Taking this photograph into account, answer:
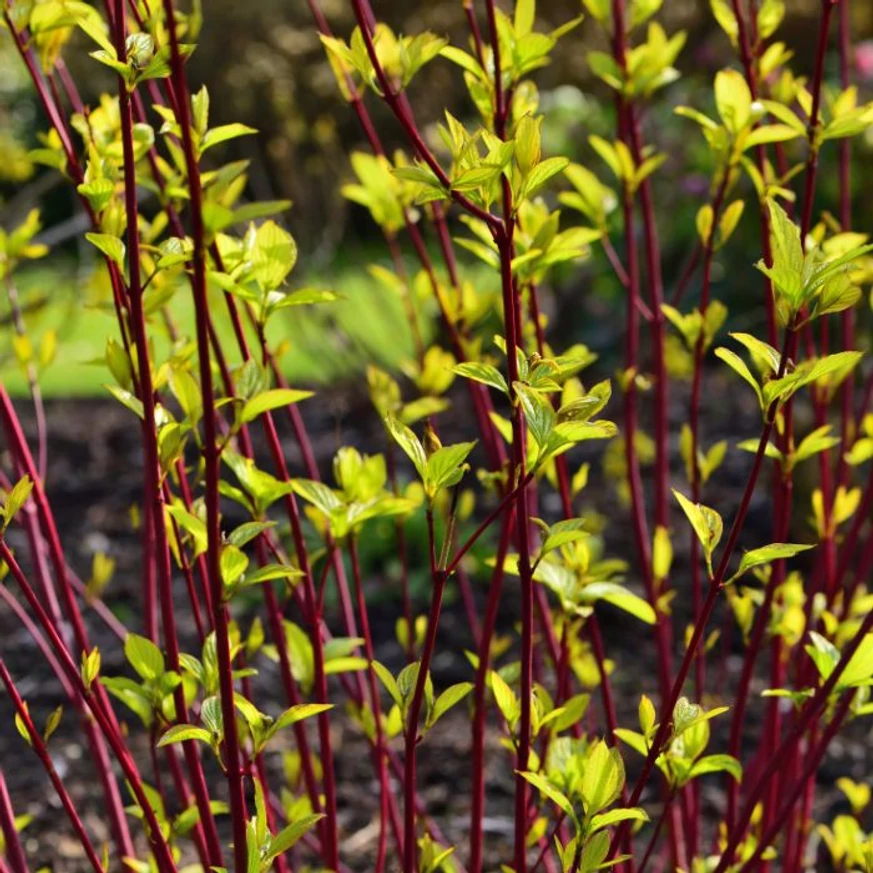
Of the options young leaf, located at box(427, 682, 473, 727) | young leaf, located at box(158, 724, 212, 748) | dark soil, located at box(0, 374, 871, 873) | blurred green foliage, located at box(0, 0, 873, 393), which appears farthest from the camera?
blurred green foliage, located at box(0, 0, 873, 393)

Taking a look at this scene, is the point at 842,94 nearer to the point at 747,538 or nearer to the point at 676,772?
the point at 676,772

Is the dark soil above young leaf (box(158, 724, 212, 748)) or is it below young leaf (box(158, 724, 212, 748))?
below

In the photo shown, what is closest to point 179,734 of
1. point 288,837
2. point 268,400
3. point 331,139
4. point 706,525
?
point 288,837

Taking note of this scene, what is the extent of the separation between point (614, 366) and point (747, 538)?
1.84 m

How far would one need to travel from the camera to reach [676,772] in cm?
123

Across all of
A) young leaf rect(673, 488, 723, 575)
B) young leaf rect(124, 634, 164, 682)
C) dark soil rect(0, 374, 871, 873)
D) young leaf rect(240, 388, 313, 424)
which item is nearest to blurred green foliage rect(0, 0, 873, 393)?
dark soil rect(0, 374, 871, 873)

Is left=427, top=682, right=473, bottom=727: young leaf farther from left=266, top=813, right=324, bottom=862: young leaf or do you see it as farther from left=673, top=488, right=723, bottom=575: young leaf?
left=673, top=488, right=723, bottom=575: young leaf

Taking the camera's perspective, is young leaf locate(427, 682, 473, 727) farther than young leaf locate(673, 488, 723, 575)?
Yes

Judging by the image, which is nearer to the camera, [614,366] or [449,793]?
[449,793]

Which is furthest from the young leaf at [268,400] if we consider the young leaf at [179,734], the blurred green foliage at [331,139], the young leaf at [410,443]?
the blurred green foliage at [331,139]

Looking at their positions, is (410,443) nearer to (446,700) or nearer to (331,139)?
(446,700)

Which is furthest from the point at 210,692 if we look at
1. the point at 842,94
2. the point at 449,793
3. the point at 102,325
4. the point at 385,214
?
the point at 102,325

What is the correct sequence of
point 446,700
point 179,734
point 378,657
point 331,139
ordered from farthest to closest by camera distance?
point 331,139
point 378,657
point 446,700
point 179,734

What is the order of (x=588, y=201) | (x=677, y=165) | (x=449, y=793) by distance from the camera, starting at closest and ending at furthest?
1. (x=588, y=201)
2. (x=449, y=793)
3. (x=677, y=165)
